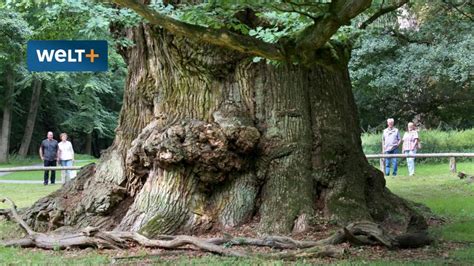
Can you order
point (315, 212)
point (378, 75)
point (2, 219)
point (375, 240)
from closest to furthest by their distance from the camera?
point (375, 240), point (315, 212), point (2, 219), point (378, 75)

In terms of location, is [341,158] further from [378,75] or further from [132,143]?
[378,75]

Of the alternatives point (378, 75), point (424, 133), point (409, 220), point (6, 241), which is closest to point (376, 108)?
point (424, 133)

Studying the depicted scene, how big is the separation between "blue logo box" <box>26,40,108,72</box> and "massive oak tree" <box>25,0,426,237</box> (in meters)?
1.33

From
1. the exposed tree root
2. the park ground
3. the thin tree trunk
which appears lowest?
the park ground

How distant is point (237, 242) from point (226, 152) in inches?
46.8

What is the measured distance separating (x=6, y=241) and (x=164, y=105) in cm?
274

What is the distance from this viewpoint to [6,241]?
8.45 m

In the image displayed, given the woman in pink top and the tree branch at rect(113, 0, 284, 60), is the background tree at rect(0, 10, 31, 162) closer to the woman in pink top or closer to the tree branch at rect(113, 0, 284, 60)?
the woman in pink top

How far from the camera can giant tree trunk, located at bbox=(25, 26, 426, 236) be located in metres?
8.08

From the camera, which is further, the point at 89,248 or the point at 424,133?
the point at 424,133

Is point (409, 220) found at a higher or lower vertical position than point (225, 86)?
lower

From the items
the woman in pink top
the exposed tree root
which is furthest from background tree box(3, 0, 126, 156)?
the exposed tree root

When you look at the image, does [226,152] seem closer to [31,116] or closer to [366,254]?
[366,254]

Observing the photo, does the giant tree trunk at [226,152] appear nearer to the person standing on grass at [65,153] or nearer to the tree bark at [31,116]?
the person standing on grass at [65,153]
